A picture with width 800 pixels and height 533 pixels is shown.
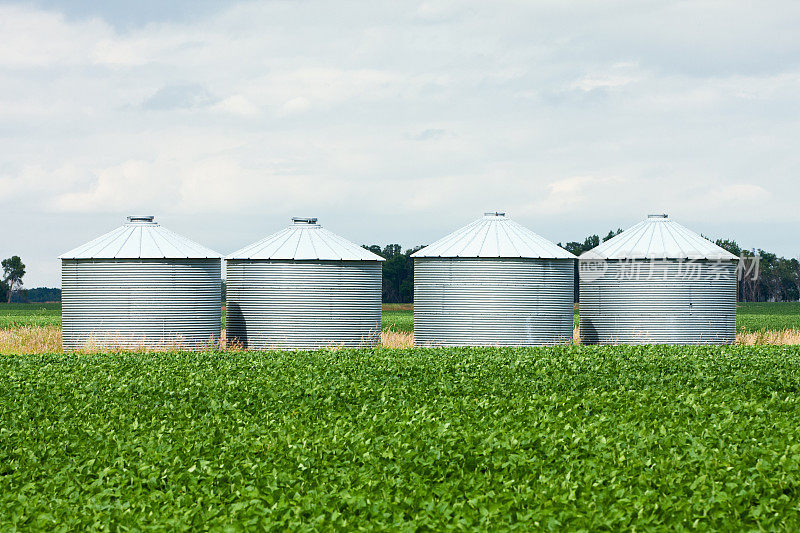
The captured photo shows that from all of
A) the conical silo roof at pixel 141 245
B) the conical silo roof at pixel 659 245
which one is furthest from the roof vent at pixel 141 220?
the conical silo roof at pixel 659 245

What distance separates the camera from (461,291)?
23.5 m

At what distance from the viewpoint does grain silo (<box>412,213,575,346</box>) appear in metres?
23.3

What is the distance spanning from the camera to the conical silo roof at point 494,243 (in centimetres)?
2370

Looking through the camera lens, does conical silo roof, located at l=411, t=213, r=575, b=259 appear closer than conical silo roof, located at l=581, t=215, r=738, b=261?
Yes

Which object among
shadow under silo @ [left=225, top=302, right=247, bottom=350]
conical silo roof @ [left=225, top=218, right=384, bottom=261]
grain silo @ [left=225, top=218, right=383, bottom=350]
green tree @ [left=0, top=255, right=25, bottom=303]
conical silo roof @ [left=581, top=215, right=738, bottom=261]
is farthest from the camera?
green tree @ [left=0, top=255, right=25, bottom=303]

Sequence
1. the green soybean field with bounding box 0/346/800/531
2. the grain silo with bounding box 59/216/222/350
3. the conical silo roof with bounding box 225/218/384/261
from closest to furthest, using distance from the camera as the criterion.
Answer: the green soybean field with bounding box 0/346/800/531 < the grain silo with bounding box 59/216/222/350 < the conical silo roof with bounding box 225/218/384/261

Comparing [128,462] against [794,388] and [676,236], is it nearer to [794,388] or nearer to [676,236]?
[794,388]

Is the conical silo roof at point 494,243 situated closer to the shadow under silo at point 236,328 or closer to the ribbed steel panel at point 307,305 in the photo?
the ribbed steel panel at point 307,305

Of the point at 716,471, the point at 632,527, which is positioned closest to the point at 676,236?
the point at 716,471

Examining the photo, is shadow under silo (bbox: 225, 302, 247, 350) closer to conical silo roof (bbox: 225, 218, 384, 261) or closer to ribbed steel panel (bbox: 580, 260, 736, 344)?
conical silo roof (bbox: 225, 218, 384, 261)

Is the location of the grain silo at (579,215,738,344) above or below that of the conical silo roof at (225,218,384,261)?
below


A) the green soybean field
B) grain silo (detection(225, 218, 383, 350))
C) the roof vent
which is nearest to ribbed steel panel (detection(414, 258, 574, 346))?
grain silo (detection(225, 218, 383, 350))

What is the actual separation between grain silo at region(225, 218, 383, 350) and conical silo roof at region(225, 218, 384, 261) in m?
0.03

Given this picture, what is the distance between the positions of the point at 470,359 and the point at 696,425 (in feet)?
21.2
